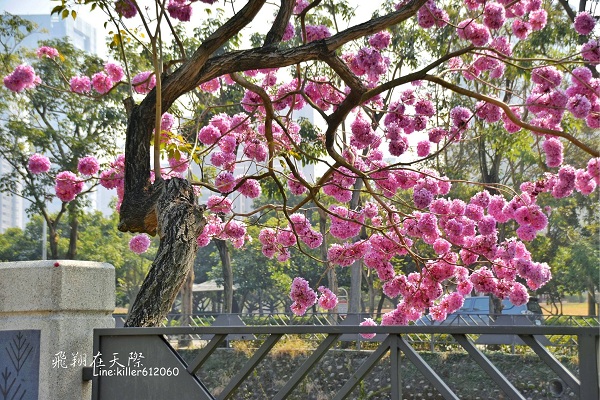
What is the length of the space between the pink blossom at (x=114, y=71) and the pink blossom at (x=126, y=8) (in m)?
1.31

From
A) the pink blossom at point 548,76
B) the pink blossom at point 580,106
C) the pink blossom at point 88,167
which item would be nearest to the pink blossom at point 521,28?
the pink blossom at point 548,76

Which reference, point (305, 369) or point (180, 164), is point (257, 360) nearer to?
point (305, 369)

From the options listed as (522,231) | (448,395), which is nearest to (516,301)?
(522,231)

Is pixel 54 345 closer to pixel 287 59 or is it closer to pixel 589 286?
pixel 287 59

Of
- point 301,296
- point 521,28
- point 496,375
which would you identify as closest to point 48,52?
point 301,296

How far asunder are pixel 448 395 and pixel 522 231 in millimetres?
3483

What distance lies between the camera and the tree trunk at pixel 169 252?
16.4 ft

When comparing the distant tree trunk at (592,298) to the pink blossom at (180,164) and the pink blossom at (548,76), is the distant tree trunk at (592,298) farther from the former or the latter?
the pink blossom at (180,164)

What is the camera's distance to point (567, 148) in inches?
944

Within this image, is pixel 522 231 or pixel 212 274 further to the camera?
pixel 212 274

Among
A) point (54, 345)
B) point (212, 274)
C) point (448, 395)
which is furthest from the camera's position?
point (212, 274)

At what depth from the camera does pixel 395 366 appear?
371 cm

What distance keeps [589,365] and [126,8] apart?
181 inches

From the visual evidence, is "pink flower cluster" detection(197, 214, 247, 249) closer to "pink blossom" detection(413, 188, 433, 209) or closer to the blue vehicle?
"pink blossom" detection(413, 188, 433, 209)
